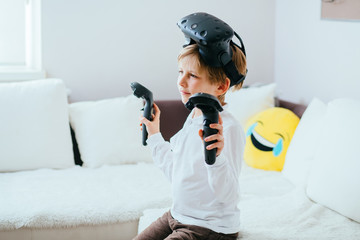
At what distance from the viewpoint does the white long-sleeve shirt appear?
1464 millimetres

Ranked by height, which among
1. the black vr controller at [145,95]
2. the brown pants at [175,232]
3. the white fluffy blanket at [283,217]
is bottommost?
the white fluffy blanket at [283,217]

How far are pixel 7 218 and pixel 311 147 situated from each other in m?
1.36

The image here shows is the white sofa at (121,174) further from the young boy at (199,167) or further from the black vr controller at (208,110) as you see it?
the black vr controller at (208,110)

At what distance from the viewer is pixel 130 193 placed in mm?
2248

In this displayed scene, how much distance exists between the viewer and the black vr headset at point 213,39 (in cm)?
134

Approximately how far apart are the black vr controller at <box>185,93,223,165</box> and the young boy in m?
0.18

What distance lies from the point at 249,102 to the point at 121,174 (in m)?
0.85

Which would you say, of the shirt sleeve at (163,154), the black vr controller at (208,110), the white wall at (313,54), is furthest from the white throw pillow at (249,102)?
the black vr controller at (208,110)

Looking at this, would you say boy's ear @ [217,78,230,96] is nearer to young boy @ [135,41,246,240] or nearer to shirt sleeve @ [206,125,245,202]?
young boy @ [135,41,246,240]

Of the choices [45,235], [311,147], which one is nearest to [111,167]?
[45,235]

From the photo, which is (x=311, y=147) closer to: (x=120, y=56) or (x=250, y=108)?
(x=250, y=108)

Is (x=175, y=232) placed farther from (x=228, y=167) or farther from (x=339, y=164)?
(x=339, y=164)

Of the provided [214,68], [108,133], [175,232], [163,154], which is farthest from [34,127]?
[214,68]

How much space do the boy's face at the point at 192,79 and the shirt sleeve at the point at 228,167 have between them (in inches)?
5.6
